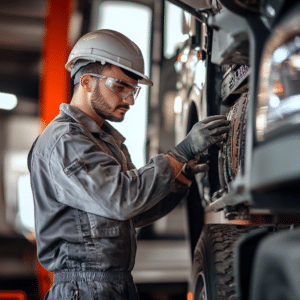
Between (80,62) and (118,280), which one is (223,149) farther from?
(80,62)

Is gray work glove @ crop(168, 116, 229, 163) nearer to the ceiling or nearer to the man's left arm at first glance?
the man's left arm

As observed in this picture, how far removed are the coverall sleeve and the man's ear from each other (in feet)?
1.07

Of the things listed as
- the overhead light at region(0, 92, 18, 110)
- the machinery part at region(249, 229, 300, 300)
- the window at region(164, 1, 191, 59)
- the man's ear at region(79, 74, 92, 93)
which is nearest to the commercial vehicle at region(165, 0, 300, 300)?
the machinery part at region(249, 229, 300, 300)

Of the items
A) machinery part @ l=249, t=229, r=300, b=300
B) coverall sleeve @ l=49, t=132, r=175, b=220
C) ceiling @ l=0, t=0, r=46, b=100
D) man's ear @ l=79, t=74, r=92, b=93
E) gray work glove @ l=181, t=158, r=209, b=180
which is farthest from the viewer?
ceiling @ l=0, t=0, r=46, b=100

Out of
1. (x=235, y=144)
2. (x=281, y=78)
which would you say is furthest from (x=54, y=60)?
(x=281, y=78)

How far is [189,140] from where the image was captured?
1.69 meters

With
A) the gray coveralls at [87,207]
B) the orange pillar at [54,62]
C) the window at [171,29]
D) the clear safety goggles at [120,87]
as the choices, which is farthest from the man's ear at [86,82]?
the window at [171,29]

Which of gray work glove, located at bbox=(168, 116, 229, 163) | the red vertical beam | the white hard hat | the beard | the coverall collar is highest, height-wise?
the red vertical beam

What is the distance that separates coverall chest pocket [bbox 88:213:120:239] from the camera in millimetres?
1643

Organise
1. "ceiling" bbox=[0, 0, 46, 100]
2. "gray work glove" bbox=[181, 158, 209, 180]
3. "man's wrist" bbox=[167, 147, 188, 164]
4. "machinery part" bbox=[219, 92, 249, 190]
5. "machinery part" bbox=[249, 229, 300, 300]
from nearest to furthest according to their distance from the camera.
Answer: "machinery part" bbox=[249, 229, 300, 300] < "machinery part" bbox=[219, 92, 249, 190] < "man's wrist" bbox=[167, 147, 188, 164] < "gray work glove" bbox=[181, 158, 209, 180] < "ceiling" bbox=[0, 0, 46, 100]

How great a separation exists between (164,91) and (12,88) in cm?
109

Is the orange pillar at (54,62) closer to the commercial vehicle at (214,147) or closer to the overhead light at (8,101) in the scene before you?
the commercial vehicle at (214,147)

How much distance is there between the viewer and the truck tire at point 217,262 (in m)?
1.47

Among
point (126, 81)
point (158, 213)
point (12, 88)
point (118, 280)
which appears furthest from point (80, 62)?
point (12, 88)
